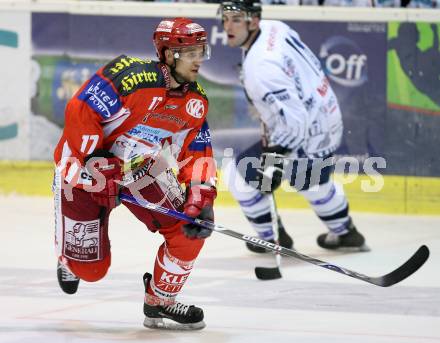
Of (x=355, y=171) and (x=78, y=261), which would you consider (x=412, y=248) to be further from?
(x=78, y=261)

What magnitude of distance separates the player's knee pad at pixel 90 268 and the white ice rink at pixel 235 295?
0.19 metres

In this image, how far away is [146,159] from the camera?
4.80m

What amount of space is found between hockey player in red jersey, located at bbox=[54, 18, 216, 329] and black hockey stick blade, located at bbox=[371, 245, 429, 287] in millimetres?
753

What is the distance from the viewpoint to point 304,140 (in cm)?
659

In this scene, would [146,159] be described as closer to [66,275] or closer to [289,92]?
Result: [66,275]

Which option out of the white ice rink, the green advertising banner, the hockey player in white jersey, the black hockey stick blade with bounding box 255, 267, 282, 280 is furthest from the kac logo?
the black hockey stick blade with bounding box 255, 267, 282, 280

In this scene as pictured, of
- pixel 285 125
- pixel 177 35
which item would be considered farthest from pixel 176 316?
pixel 285 125

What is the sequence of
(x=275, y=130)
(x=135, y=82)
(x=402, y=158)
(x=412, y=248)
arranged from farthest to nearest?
1. (x=402, y=158)
2. (x=412, y=248)
3. (x=275, y=130)
4. (x=135, y=82)

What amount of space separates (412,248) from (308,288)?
1.45 m

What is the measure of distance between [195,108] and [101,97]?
1.32 feet

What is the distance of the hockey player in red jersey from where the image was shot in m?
4.48

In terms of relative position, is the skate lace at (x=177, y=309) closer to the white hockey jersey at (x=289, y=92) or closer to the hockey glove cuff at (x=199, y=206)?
the hockey glove cuff at (x=199, y=206)

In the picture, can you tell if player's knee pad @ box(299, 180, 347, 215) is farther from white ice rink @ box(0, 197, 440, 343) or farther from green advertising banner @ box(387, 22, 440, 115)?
green advertising banner @ box(387, 22, 440, 115)

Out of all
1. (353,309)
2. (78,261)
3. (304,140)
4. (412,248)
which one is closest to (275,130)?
(304,140)
